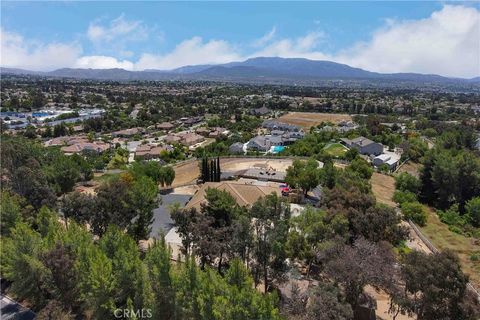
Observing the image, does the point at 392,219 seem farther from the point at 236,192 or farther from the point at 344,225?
the point at 236,192

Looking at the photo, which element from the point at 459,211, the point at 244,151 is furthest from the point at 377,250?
the point at 244,151

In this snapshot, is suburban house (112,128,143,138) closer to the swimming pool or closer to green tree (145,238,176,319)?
the swimming pool

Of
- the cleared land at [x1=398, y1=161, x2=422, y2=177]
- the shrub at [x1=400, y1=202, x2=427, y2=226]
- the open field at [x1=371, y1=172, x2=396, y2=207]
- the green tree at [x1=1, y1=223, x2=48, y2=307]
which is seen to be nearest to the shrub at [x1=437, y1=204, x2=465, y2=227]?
the shrub at [x1=400, y1=202, x2=427, y2=226]

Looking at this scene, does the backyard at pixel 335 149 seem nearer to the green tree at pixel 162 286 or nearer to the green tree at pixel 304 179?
the green tree at pixel 304 179

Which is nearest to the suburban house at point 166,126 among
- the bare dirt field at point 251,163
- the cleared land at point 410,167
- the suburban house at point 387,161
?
the bare dirt field at point 251,163

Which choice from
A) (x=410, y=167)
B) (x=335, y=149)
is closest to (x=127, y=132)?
(x=335, y=149)

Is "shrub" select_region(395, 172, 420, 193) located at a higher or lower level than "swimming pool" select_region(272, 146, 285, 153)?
higher
